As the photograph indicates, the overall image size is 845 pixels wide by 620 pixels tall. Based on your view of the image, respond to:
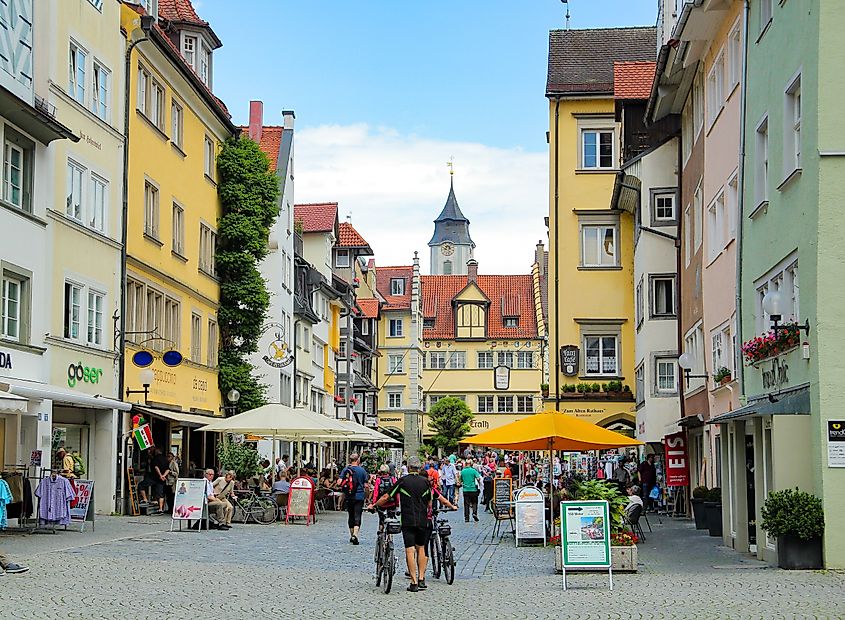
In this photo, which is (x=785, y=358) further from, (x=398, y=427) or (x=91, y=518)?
(x=398, y=427)

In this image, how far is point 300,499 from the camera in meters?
33.2

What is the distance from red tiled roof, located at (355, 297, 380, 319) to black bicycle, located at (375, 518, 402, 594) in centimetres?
7834

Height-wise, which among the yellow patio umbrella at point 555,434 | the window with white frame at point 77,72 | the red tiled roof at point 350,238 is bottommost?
the yellow patio umbrella at point 555,434

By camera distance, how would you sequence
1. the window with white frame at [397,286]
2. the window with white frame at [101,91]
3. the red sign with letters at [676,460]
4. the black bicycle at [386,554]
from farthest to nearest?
the window with white frame at [397,286] < the red sign with letters at [676,460] < the window with white frame at [101,91] < the black bicycle at [386,554]

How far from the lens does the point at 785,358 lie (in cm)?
2106

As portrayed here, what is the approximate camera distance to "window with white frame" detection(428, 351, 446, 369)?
110375 mm

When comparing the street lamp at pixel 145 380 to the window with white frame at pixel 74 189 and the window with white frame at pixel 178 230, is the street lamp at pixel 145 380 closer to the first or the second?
the window with white frame at pixel 74 189

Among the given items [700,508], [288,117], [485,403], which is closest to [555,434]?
[700,508]

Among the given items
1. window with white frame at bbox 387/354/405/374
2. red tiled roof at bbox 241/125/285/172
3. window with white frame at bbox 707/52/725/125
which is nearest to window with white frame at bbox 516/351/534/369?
window with white frame at bbox 387/354/405/374

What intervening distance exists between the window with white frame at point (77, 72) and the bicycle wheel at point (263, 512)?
10.5 m

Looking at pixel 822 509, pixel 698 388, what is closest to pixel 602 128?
pixel 698 388

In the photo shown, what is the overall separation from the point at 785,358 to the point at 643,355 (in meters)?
21.0

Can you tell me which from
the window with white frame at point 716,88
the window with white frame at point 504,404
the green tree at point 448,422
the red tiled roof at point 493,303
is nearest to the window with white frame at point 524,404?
the window with white frame at point 504,404

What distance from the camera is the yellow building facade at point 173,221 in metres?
34.5
